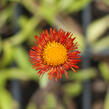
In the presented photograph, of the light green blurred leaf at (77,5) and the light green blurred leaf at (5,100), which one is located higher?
the light green blurred leaf at (77,5)

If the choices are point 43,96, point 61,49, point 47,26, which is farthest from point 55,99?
point 61,49

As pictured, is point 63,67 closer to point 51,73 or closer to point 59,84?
point 51,73

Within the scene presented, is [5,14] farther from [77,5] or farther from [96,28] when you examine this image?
[96,28]

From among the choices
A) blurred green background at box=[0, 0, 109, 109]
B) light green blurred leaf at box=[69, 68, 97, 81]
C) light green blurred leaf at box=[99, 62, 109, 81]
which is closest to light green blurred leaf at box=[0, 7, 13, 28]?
blurred green background at box=[0, 0, 109, 109]

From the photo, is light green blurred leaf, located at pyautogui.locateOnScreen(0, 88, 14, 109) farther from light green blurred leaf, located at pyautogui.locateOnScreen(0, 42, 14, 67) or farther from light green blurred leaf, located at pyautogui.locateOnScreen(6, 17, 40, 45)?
light green blurred leaf, located at pyautogui.locateOnScreen(6, 17, 40, 45)

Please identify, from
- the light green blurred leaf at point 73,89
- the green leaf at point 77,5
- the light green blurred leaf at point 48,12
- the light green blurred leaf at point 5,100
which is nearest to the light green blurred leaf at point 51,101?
the light green blurred leaf at point 73,89

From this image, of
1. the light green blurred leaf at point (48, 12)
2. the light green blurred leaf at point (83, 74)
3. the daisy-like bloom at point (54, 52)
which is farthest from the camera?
the light green blurred leaf at point (83, 74)

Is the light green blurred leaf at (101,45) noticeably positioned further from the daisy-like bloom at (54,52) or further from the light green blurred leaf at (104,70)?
the daisy-like bloom at (54,52)

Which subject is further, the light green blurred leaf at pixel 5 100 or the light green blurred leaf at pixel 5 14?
the light green blurred leaf at pixel 5 14

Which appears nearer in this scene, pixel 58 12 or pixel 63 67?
pixel 63 67
